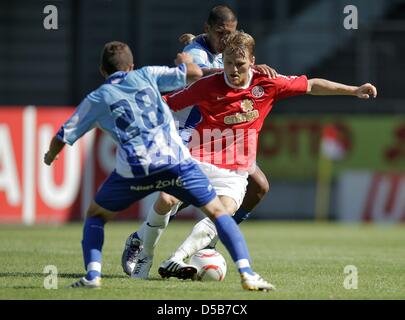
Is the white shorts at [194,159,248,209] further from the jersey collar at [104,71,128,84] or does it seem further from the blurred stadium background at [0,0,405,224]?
the blurred stadium background at [0,0,405,224]

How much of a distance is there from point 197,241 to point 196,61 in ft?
5.40

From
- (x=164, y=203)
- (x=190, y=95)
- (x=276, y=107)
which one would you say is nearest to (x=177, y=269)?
(x=164, y=203)

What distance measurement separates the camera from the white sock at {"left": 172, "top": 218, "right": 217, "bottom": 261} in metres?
8.76

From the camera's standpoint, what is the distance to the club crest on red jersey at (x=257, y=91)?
8.73 meters

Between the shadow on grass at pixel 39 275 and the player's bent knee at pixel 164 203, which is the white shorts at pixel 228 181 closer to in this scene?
the player's bent knee at pixel 164 203

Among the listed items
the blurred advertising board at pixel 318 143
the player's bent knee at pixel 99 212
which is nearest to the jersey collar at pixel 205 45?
the player's bent knee at pixel 99 212

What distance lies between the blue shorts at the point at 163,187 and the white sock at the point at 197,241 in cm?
120

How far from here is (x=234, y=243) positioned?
750 centimetres

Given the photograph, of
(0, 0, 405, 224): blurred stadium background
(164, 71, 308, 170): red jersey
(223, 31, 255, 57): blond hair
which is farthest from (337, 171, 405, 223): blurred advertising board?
(223, 31, 255, 57): blond hair

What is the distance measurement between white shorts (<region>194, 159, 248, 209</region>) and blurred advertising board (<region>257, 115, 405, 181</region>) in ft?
38.4
